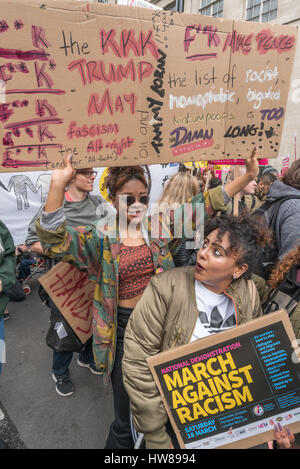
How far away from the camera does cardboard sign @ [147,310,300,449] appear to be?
3.87ft

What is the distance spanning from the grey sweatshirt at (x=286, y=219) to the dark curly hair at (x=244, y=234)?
39 centimetres

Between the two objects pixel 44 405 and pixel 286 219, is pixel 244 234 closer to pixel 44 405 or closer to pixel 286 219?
pixel 286 219

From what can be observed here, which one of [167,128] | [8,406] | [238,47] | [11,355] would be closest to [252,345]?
[167,128]

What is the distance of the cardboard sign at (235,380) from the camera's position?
1179 mm

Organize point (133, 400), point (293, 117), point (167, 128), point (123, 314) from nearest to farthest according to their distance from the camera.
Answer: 1. point (133, 400)
2. point (167, 128)
3. point (123, 314)
4. point (293, 117)

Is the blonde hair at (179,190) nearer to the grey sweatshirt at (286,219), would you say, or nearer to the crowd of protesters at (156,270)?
the crowd of protesters at (156,270)

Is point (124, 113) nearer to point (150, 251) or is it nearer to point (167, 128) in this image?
point (167, 128)

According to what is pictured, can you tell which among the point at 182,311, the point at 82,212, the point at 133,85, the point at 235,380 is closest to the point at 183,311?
the point at 182,311

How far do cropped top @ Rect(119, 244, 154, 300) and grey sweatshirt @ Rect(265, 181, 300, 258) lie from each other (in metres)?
0.85

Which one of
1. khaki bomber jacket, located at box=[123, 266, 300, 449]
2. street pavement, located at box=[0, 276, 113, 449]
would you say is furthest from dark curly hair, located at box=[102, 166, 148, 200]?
street pavement, located at box=[0, 276, 113, 449]

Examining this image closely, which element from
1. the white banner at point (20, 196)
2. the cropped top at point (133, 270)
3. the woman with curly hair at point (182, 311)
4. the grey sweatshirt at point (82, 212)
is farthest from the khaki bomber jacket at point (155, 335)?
the white banner at point (20, 196)

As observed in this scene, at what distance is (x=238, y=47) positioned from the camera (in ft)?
4.74
